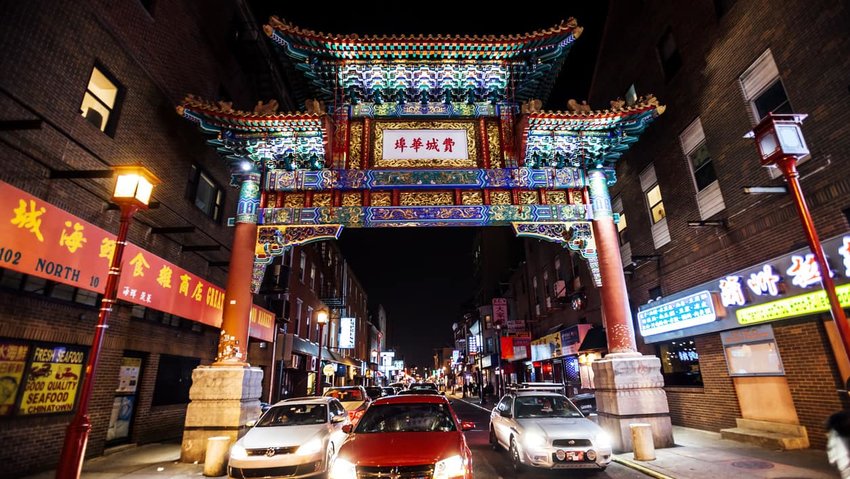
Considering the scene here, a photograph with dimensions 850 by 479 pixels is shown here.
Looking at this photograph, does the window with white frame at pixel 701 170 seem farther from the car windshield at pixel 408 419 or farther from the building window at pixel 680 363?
the car windshield at pixel 408 419

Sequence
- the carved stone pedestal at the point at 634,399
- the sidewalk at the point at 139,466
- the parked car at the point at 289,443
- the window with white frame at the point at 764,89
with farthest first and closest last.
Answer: the window with white frame at the point at 764,89 < the carved stone pedestal at the point at 634,399 < the sidewalk at the point at 139,466 < the parked car at the point at 289,443

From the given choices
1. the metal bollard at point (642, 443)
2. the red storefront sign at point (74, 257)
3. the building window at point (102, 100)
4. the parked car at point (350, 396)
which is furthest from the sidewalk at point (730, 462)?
the building window at point (102, 100)

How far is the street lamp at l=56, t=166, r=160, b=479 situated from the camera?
212 inches

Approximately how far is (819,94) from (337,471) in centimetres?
1289

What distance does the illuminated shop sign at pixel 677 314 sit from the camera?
12317 mm

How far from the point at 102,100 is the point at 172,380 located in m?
9.27

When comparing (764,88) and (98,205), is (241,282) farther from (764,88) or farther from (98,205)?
(764,88)

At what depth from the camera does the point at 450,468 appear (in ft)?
18.6

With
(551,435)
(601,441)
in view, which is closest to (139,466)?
(551,435)

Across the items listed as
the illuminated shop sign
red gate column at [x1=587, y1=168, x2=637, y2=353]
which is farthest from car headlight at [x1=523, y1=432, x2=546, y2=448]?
the illuminated shop sign

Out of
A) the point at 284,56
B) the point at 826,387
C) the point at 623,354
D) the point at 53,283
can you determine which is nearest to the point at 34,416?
the point at 53,283

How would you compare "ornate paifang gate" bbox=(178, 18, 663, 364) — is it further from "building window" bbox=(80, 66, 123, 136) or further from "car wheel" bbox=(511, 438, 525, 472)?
"car wheel" bbox=(511, 438, 525, 472)

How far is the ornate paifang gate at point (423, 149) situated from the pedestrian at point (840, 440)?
7.46 m

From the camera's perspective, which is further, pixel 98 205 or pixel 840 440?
pixel 98 205
